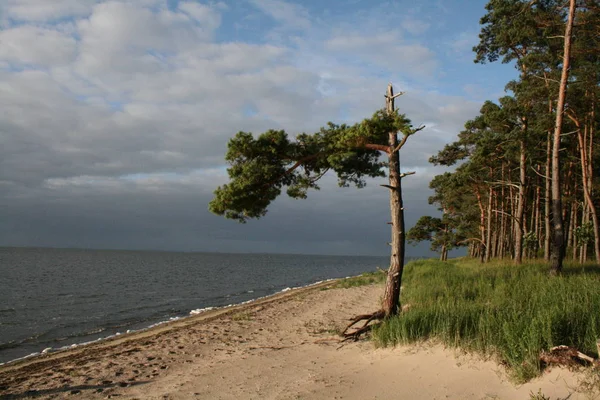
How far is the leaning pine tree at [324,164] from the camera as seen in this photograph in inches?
361

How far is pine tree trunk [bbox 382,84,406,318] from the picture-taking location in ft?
30.4

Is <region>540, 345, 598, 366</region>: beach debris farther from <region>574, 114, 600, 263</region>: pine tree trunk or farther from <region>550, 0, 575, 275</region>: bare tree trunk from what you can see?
<region>574, 114, 600, 263</region>: pine tree trunk

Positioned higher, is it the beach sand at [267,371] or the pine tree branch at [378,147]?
the pine tree branch at [378,147]

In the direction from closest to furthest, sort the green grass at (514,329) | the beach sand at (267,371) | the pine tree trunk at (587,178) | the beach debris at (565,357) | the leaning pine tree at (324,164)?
the beach debris at (565,357) → the green grass at (514,329) → the beach sand at (267,371) → the leaning pine tree at (324,164) → the pine tree trunk at (587,178)

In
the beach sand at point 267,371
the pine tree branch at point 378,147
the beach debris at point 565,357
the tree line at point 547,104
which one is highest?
the tree line at point 547,104

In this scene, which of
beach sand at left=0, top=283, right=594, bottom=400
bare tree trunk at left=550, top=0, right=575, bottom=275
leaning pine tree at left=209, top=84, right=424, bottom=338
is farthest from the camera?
bare tree trunk at left=550, top=0, right=575, bottom=275

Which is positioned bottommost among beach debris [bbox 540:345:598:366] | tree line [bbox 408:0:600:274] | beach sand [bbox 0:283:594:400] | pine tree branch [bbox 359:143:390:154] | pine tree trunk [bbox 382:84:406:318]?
beach sand [bbox 0:283:594:400]

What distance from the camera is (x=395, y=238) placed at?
9391 millimetres

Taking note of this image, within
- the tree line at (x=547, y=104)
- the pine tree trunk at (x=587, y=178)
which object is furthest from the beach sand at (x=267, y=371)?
the pine tree trunk at (x=587, y=178)

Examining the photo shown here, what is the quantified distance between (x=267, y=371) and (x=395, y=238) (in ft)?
13.5

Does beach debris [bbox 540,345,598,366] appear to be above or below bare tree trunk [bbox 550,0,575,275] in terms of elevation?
below

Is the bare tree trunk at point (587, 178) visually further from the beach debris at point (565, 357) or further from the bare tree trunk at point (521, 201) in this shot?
the beach debris at point (565, 357)

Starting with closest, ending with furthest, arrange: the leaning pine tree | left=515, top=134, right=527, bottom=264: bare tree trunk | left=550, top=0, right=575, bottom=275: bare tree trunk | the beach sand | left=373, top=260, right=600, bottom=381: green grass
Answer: left=373, top=260, right=600, bottom=381: green grass
the beach sand
the leaning pine tree
left=550, top=0, right=575, bottom=275: bare tree trunk
left=515, top=134, right=527, bottom=264: bare tree trunk

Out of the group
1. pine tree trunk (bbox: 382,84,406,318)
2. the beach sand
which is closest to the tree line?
pine tree trunk (bbox: 382,84,406,318)
